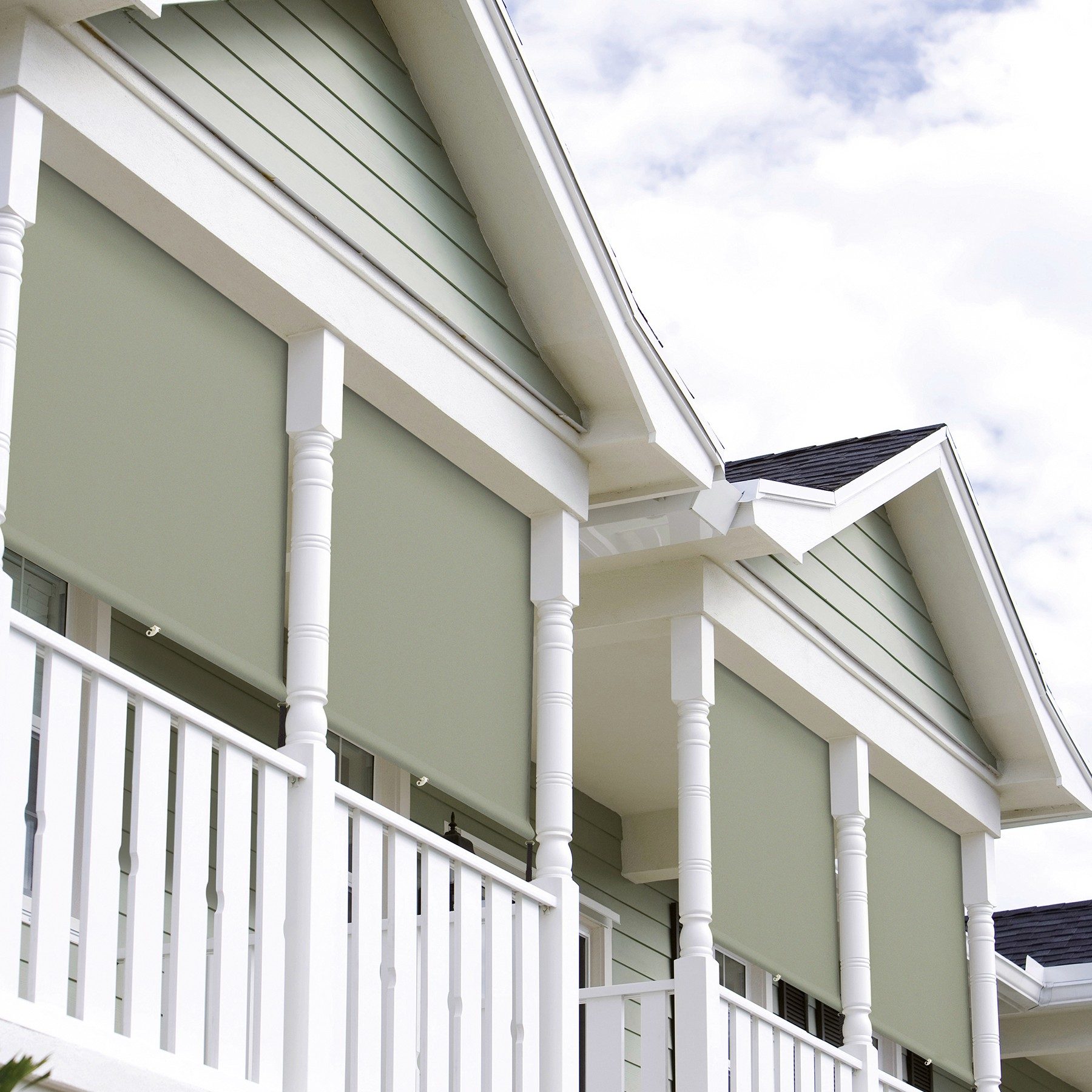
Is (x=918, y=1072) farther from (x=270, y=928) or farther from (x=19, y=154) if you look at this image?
(x=19, y=154)

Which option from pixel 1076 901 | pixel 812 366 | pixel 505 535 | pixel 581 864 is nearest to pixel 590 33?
pixel 812 366

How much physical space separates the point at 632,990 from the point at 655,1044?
27 cm

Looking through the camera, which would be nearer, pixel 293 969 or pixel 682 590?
pixel 293 969

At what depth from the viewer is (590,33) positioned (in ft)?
144

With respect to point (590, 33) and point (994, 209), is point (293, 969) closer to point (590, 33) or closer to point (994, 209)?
point (994, 209)

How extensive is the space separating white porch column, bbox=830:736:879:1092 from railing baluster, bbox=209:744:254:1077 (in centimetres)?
466

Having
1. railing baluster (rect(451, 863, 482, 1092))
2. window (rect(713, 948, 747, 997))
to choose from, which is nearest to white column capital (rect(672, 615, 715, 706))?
railing baluster (rect(451, 863, 482, 1092))

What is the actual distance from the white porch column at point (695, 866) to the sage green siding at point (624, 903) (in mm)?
3150

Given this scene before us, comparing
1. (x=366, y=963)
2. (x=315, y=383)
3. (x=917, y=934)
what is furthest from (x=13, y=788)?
(x=917, y=934)

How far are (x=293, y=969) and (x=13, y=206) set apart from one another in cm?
247

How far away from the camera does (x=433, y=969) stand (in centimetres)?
706

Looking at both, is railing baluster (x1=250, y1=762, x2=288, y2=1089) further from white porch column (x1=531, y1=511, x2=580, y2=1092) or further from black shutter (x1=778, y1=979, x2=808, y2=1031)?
black shutter (x1=778, y1=979, x2=808, y2=1031)

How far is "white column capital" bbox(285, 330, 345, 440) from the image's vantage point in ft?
23.3

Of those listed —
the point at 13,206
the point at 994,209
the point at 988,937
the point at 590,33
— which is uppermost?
the point at 590,33
